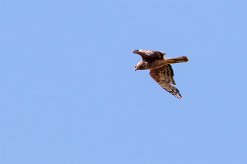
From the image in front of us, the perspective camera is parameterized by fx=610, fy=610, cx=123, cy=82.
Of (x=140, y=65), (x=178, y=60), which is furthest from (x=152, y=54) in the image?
(x=178, y=60)

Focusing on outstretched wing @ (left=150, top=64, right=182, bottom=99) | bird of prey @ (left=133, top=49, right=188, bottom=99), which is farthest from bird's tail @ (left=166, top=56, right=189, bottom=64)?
outstretched wing @ (left=150, top=64, right=182, bottom=99)

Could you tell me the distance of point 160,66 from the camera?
2622 cm

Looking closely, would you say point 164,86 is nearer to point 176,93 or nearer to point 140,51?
point 176,93

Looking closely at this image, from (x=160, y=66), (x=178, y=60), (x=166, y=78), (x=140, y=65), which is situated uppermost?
(x=140, y=65)

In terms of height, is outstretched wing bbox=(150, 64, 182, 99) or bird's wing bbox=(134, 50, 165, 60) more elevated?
bird's wing bbox=(134, 50, 165, 60)

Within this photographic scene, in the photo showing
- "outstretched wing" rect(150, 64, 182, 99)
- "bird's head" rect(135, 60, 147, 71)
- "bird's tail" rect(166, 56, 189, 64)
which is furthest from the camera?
"outstretched wing" rect(150, 64, 182, 99)

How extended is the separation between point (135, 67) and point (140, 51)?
1390 mm

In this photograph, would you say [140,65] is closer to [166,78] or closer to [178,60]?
[166,78]

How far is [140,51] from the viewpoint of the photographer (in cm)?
2556

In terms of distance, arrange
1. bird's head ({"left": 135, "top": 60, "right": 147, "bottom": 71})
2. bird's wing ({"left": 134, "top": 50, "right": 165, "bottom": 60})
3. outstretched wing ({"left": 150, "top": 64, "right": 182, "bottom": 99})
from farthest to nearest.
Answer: outstretched wing ({"left": 150, "top": 64, "right": 182, "bottom": 99})
bird's head ({"left": 135, "top": 60, "right": 147, "bottom": 71})
bird's wing ({"left": 134, "top": 50, "right": 165, "bottom": 60})

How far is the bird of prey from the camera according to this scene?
25.5 metres

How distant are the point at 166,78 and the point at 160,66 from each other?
1197 millimetres

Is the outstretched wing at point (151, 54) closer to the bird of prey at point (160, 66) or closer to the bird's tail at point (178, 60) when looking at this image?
the bird of prey at point (160, 66)

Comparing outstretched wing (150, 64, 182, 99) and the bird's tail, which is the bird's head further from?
the bird's tail
